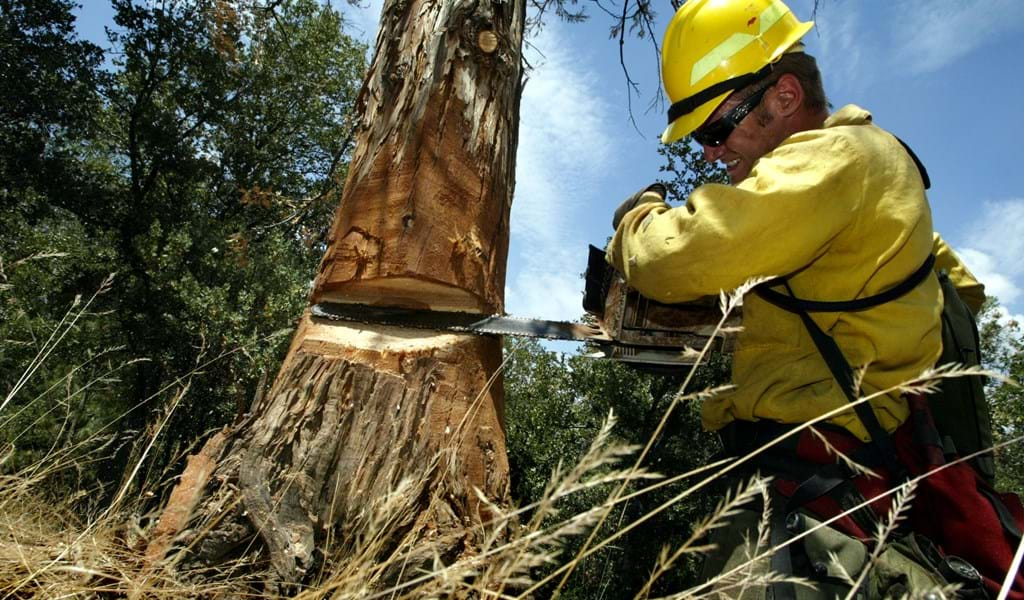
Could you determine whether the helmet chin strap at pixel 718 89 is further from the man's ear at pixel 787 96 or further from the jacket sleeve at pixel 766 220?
the jacket sleeve at pixel 766 220

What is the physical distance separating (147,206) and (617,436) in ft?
33.9

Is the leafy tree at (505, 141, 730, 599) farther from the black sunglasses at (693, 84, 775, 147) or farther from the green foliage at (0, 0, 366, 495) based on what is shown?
the black sunglasses at (693, 84, 775, 147)

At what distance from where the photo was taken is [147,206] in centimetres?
1188

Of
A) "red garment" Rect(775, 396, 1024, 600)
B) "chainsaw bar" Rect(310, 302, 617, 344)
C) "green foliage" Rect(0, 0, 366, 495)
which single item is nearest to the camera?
"red garment" Rect(775, 396, 1024, 600)

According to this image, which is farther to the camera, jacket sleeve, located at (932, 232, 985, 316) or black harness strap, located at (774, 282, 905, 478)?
jacket sleeve, located at (932, 232, 985, 316)

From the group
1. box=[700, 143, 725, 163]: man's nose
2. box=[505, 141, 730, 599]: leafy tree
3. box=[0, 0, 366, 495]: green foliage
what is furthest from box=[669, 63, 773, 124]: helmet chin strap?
box=[0, 0, 366, 495]: green foliage

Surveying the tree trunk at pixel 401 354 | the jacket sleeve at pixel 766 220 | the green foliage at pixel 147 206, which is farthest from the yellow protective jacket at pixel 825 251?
the green foliage at pixel 147 206

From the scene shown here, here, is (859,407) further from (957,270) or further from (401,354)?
(401,354)

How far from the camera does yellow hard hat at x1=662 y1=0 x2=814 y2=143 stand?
195cm

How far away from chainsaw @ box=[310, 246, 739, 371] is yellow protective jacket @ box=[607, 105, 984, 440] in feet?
0.87

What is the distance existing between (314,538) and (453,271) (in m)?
0.96

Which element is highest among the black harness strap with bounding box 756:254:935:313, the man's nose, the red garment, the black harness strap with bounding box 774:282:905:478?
the man's nose

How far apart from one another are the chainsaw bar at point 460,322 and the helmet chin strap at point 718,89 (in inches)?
32.5

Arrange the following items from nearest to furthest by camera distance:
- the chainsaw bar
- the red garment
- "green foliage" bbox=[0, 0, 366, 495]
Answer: the red garment
the chainsaw bar
"green foliage" bbox=[0, 0, 366, 495]
